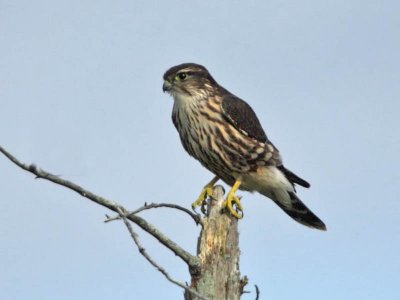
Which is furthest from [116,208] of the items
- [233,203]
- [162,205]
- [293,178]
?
[293,178]

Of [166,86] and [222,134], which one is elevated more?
[166,86]

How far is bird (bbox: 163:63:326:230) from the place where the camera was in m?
7.29

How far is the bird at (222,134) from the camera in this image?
7.29 meters

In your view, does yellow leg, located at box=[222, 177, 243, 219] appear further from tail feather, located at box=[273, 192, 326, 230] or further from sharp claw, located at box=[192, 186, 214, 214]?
tail feather, located at box=[273, 192, 326, 230]

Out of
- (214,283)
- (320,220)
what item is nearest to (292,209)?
(320,220)

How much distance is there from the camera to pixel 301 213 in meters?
7.99

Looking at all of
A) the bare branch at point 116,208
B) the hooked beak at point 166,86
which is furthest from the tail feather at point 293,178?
the bare branch at point 116,208

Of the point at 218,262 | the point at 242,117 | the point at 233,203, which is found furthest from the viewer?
the point at 242,117

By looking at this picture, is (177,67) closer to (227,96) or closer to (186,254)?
(227,96)

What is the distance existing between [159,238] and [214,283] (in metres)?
0.62

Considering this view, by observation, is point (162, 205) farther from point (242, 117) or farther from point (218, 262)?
point (242, 117)

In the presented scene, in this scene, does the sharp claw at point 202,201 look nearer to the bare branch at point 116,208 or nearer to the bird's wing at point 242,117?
the bird's wing at point 242,117

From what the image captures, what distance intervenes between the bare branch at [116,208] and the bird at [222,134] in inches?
89.4

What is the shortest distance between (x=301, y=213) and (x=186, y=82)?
6.05ft
